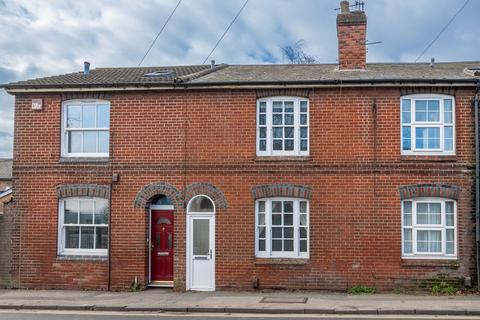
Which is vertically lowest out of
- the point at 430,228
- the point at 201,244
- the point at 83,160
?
the point at 201,244

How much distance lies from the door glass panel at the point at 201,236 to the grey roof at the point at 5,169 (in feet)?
130

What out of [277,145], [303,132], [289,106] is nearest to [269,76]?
[289,106]

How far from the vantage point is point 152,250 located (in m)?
17.0

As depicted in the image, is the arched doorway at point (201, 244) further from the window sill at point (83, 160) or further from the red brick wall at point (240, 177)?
the window sill at point (83, 160)

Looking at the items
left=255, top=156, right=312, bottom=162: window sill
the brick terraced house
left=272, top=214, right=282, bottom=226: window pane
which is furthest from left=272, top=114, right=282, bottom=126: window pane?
left=272, top=214, right=282, bottom=226: window pane

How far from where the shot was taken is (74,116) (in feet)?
57.1

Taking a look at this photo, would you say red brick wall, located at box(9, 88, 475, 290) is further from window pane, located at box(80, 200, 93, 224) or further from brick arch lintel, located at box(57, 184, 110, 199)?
window pane, located at box(80, 200, 93, 224)

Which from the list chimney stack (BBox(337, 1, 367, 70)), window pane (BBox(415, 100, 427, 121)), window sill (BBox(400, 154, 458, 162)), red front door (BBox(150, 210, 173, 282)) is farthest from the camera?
chimney stack (BBox(337, 1, 367, 70))

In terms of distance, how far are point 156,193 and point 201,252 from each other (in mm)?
2165

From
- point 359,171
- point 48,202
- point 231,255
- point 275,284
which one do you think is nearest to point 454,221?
point 359,171

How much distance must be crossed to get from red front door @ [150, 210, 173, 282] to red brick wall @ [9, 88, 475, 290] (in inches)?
18.0

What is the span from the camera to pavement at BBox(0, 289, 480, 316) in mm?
13289

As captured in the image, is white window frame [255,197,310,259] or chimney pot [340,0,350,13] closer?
white window frame [255,197,310,259]

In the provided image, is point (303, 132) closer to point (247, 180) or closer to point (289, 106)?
point (289, 106)
